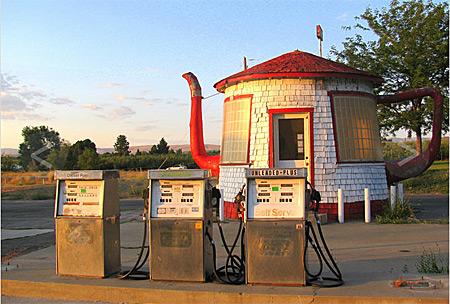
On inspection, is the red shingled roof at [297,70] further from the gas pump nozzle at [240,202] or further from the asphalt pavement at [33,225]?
the gas pump nozzle at [240,202]

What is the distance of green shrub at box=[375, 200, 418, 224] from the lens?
50.1 feet

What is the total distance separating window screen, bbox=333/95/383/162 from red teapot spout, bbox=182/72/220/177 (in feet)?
15.2

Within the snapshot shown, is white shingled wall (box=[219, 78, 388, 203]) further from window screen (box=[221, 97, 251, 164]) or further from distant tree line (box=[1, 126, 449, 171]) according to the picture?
distant tree line (box=[1, 126, 449, 171])

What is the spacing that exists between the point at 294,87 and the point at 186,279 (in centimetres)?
901

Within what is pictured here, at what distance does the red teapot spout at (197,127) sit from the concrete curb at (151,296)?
36.7ft

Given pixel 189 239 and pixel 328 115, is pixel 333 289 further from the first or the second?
pixel 328 115

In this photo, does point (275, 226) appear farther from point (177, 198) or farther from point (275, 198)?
point (177, 198)

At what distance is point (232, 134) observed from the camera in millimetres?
17094

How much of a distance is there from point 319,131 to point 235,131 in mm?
2497

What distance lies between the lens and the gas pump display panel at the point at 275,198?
25.4 feet

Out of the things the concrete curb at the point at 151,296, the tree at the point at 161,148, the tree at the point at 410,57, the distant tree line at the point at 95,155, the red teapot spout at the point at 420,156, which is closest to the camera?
the concrete curb at the point at 151,296

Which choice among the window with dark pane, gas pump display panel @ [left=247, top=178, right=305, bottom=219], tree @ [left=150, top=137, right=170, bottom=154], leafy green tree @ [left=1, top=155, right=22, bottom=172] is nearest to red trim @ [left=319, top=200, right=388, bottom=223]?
the window with dark pane

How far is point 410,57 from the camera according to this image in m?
27.6

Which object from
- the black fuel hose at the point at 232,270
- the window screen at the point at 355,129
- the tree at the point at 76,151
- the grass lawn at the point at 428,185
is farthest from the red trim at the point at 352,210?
the tree at the point at 76,151
